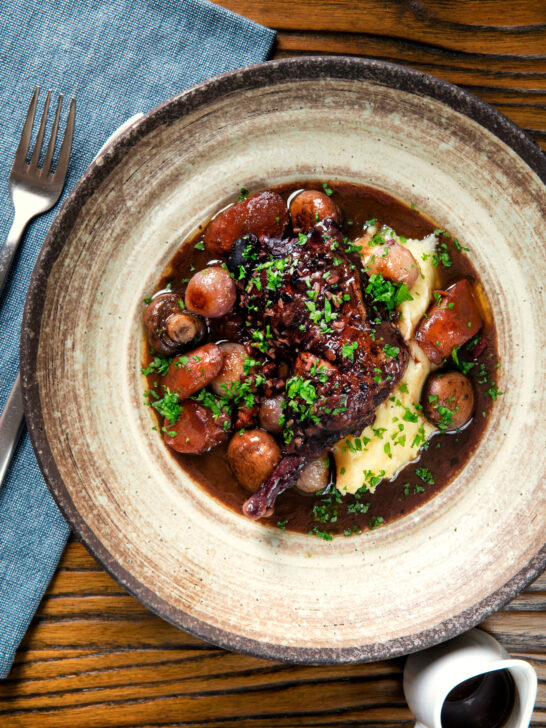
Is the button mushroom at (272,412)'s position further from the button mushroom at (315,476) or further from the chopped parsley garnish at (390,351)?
the chopped parsley garnish at (390,351)

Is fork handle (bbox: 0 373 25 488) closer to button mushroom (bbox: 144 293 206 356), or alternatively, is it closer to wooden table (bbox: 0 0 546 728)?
wooden table (bbox: 0 0 546 728)

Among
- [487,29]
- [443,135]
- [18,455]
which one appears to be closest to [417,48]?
[487,29]

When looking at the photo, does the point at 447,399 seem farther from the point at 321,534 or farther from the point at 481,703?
the point at 481,703

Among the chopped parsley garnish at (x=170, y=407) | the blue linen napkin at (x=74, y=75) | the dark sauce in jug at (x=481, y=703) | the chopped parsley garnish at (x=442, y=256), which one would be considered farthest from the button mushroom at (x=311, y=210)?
the dark sauce in jug at (x=481, y=703)

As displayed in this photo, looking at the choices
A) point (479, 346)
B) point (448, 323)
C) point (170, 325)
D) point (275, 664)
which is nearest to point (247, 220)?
point (170, 325)

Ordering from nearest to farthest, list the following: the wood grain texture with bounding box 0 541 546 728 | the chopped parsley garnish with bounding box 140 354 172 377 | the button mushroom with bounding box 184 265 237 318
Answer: the button mushroom with bounding box 184 265 237 318 → the chopped parsley garnish with bounding box 140 354 172 377 → the wood grain texture with bounding box 0 541 546 728

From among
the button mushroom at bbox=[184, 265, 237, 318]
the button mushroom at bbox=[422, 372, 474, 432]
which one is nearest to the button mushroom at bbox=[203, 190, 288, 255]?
the button mushroom at bbox=[184, 265, 237, 318]
